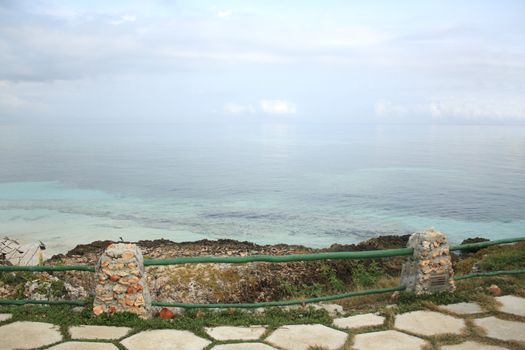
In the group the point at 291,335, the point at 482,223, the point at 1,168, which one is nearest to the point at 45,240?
the point at 291,335

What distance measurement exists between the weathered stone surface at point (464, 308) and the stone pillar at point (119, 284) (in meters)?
3.62

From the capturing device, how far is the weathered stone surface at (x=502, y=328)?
4677mm

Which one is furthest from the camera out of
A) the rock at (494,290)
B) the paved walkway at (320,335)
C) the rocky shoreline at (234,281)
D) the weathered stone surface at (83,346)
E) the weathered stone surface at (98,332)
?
the rocky shoreline at (234,281)

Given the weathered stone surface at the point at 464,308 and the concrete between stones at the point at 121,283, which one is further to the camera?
the weathered stone surface at the point at 464,308

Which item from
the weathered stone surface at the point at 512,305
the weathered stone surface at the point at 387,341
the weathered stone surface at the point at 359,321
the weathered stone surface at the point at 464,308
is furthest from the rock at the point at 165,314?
the weathered stone surface at the point at 512,305

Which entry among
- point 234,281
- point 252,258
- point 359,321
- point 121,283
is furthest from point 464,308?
point 234,281

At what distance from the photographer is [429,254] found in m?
5.72

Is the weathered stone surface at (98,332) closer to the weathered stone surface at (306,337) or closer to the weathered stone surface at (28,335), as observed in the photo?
the weathered stone surface at (28,335)

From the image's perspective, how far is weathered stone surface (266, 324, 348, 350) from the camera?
4496 mm

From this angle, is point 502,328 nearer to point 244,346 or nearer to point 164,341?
point 244,346

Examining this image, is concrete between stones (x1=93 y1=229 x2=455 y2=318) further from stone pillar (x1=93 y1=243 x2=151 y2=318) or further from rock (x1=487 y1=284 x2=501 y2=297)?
rock (x1=487 y1=284 x2=501 y2=297)

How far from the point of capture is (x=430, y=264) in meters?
5.77

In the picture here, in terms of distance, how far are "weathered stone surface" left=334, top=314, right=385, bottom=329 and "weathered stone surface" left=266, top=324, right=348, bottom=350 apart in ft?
0.73

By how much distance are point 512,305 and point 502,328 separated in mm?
839
